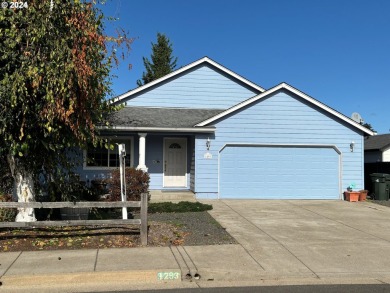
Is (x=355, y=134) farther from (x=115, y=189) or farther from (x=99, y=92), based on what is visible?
(x=99, y=92)

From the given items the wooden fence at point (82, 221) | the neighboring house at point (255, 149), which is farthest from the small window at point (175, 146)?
the wooden fence at point (82, 221)

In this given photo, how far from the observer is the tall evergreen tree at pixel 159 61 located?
43.6 metres

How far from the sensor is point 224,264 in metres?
6.94

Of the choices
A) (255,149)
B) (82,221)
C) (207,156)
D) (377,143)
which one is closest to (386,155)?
(377,143)

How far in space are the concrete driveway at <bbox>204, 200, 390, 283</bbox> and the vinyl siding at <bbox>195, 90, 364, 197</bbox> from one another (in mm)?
1749

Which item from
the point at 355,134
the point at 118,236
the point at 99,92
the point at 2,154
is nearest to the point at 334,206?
the point at 355,134

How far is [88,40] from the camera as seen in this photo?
7844 mm

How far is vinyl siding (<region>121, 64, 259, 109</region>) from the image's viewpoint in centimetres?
1930

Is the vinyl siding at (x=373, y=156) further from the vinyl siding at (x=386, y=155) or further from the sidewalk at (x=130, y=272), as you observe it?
the sidewalk at (x=130, y=272)

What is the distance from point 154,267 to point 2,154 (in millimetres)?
4926

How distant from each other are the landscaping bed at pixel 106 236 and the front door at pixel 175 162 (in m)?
7.18

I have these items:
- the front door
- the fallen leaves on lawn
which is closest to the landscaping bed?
the fallen leaves on lawn

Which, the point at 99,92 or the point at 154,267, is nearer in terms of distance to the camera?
the point at 154,267

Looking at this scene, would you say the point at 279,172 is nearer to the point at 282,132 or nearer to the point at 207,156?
the point at 282,132
